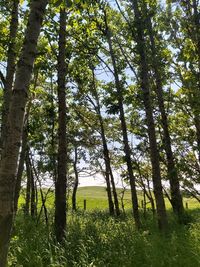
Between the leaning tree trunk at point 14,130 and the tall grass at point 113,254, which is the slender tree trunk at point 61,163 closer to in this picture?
the tall grass at point 113,254

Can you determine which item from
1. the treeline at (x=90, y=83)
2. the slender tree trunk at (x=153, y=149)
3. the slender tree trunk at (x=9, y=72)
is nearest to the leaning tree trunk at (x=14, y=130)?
the treeline at (x=90, y=83)

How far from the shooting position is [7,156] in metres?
3.66

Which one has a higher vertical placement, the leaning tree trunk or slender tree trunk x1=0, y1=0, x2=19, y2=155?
slender tree trunk x1=0, y1=0, x2=19, y2=155

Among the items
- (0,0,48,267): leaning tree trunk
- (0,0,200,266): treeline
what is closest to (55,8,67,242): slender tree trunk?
(0,0,200,266): treeline

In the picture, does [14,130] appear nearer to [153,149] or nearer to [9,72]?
[9,72]

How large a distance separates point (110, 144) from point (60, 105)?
624 inches

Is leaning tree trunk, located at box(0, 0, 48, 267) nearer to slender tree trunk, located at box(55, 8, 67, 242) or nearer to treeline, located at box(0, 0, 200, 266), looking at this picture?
treeline, located at box(0, 0, 200, 266)

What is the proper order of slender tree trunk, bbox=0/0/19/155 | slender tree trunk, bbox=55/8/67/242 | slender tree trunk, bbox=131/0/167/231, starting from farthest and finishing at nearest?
1. slender tree trunk, bbox=131/0/167/231
2. slender tree trunk, bbox=55/8/67/242
3. slender tree trunk, bbox=0/0/19/155

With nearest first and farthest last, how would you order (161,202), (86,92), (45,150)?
(161,202), (86,92), (45,150)

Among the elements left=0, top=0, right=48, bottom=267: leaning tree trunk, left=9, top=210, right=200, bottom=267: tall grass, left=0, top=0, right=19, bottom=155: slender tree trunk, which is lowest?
left=9, top=210, right=200, bottom=267: tall grass

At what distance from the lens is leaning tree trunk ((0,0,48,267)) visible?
3561 millimetres

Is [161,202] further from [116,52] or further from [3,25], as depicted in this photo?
[116,52]

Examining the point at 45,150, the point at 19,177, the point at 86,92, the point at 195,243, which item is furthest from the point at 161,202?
the point at 45,150

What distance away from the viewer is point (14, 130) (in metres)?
3.71
